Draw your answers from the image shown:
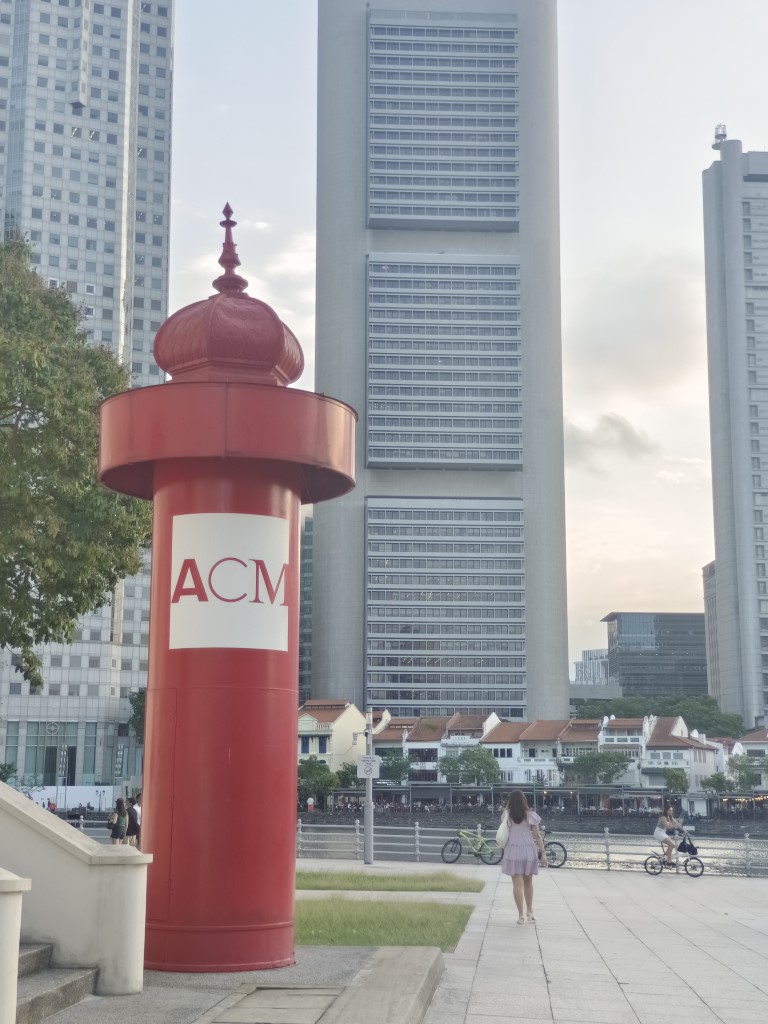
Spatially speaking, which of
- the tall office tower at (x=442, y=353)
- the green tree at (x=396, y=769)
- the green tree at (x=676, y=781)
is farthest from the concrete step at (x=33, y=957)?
the tall office tower at (x=442, y=353)

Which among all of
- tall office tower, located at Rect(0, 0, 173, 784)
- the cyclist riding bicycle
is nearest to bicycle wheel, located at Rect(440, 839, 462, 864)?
the cyclist riding bicycle

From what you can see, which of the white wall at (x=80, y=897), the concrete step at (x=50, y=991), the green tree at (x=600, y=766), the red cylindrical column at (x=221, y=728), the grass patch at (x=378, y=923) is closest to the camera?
the concrete step at (x=50, y=991)

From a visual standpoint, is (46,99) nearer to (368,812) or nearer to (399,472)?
(399,472)

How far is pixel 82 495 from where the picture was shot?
18.5m

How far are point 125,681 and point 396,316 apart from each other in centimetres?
6778

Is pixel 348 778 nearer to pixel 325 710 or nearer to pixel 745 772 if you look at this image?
pixel 325 710

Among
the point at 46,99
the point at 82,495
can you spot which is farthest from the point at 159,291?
the point at 82,495

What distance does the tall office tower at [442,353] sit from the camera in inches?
6260

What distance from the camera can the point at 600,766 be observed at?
109m

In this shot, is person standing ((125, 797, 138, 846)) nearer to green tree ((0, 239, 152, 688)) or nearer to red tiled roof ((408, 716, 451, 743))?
green tree ((0, 239, 152, 688))

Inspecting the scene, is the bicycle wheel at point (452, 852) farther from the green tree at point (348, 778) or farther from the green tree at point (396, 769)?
the green tree at point (396, 769)

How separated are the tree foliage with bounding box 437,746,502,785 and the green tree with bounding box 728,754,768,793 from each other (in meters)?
22.4

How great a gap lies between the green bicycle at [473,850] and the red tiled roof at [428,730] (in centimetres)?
9960

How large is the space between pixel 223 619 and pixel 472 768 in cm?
10702
